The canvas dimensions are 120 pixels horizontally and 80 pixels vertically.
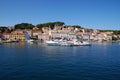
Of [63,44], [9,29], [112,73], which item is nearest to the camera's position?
[112,73]

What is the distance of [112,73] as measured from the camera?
22.0 m

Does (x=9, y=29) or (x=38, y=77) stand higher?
(x=9, y=29)

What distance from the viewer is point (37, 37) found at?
445 feet

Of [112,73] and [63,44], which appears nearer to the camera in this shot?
[112,73]

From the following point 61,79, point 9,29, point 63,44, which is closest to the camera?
point 61,79

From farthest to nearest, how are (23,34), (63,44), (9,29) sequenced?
(9,29), (23,34), (63,44)

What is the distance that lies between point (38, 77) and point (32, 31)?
401 ft

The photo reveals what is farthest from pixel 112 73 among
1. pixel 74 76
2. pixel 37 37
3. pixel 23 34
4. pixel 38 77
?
pixel 37 37

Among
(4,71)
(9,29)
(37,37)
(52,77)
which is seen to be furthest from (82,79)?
(9,29)

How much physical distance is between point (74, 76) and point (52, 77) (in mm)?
2123

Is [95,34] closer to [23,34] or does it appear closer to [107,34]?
[107,34]

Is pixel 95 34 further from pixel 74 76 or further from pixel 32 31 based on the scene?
pixel 74 76

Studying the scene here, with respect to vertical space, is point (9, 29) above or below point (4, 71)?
above

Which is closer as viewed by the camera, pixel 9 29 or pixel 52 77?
pixel 52 77
